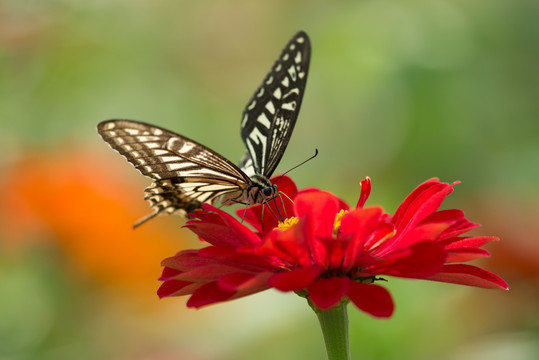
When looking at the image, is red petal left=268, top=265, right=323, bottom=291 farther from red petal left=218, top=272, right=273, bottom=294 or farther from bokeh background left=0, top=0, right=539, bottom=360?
bokeh background left=0, top=0, right=539, bottom=360

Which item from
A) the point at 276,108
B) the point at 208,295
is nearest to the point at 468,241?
the point at 208,295

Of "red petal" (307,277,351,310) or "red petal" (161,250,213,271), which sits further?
"red petal" (161,250,213,271)

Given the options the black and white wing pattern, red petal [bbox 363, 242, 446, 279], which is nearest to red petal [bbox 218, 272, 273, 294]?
red petal [bbox 363, 242, 446, 279]

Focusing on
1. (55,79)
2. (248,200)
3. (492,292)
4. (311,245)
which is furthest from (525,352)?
(55,79)

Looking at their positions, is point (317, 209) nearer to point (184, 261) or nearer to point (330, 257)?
point (330, 257)

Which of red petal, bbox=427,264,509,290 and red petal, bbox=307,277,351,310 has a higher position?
red petal, bbox=427,264,509,290

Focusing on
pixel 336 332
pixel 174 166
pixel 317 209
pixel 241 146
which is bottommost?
pixel 336 332
